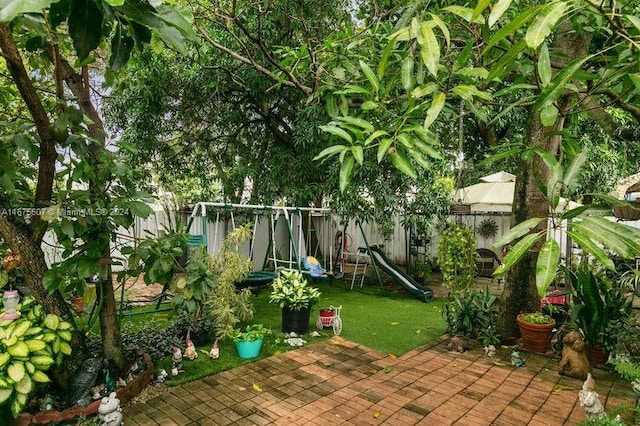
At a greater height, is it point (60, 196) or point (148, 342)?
point (60, 196)

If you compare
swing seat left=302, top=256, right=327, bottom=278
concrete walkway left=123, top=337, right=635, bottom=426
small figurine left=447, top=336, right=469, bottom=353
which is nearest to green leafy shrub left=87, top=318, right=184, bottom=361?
concrete walkway left=123, top=337, right=635, bottom=426

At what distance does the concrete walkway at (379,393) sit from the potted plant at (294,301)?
52 cm

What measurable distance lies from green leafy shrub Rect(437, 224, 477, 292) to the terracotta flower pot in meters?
0.97

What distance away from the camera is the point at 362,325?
193 inches

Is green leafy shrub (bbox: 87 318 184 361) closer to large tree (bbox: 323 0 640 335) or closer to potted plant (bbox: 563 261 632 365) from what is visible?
large tree (bbox: 323 0 640 335)

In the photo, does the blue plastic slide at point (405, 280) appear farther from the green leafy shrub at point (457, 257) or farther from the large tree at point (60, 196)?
the large tree at point (60, 196)

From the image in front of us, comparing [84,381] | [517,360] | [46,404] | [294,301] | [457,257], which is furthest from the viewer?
[457,257]

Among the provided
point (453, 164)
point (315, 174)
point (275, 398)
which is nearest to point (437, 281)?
point (453, 164)

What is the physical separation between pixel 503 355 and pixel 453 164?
496 centimetres

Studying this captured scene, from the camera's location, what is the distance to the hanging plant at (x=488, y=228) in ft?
28.1

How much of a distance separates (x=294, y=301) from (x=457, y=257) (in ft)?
6.96

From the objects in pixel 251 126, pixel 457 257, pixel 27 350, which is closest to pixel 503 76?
pixel 27 350

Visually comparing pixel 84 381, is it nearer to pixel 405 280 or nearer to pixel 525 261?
pixel 525 261

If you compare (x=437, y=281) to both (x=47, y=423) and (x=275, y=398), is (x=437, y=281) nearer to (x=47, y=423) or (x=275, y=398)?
(x=275, y=398)
